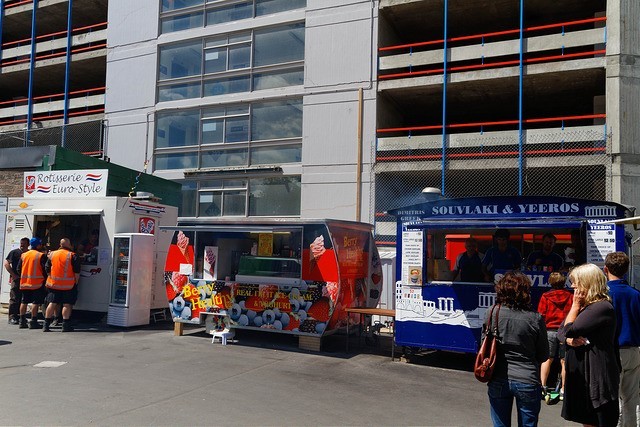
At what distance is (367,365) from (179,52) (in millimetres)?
16750

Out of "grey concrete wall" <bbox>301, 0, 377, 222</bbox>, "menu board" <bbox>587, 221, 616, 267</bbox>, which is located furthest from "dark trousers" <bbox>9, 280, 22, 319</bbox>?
"menu board" <bbox>587, 221, 616, 267</bbox>

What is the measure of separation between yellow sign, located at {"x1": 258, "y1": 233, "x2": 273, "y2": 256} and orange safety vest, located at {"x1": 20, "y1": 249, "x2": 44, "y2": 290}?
15.6ft

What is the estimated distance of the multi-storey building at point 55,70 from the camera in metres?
23.6

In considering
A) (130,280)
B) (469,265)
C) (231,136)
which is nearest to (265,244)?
(130,280)

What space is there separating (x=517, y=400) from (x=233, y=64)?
18.4 m

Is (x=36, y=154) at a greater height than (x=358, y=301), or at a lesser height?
greater

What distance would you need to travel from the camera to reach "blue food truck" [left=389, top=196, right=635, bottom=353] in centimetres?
768

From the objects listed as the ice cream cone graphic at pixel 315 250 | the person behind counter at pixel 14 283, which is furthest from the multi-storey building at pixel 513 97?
the person behind counter at pixel 14 283

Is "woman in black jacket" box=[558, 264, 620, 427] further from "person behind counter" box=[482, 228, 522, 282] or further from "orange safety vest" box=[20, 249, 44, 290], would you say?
"orange safety vest" box=[20, 249, 44, 290]

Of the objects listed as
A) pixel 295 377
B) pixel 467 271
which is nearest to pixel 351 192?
pixel 467 271

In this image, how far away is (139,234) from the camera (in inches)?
453

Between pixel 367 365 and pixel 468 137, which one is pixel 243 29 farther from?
pixel 367 365

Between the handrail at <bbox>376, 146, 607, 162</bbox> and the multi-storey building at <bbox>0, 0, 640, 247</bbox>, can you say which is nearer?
the handrail at <bbox>376, 146, 607, 162</bbox>

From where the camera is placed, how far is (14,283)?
455 inches
